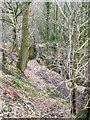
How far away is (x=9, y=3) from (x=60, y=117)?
6813 mm

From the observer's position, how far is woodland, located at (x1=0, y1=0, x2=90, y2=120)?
7.77m

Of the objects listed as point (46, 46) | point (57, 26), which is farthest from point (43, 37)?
point (57, 26)

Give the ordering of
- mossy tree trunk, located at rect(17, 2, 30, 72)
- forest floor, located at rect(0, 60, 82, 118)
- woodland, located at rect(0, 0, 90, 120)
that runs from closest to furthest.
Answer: forest floor, located at rect(0, 60, 82, 118) → woodland, located at rect(0, 0, 90, 120) → mossy tree trunk, located at rect(17, 2, 30, 72)

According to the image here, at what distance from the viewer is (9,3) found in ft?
44.1

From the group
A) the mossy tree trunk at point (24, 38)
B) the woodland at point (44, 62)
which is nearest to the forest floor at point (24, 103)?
the woodland at point (44, 62)

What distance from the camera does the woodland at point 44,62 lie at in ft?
25.5

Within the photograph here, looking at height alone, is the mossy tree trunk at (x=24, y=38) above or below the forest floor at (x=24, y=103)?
above

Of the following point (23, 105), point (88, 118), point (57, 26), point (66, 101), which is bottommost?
point (66, 101)

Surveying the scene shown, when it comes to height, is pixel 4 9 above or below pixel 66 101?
above

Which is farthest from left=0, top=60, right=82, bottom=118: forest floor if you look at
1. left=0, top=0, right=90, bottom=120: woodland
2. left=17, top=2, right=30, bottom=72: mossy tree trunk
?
left=17, top=2, right=30, bottom=72: mossy tree trunk

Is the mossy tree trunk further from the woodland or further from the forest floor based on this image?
the forest floor

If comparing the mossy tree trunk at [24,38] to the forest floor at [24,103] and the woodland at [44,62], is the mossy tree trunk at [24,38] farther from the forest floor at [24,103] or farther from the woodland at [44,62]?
the forest floor at [24,103]

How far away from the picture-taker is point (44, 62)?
20.2 meters

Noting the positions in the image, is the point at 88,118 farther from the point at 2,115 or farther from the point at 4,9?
the point at 4,9
